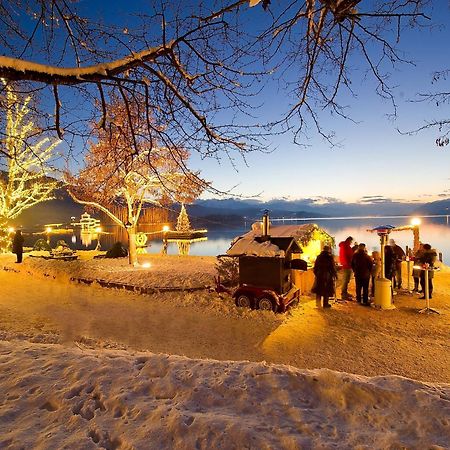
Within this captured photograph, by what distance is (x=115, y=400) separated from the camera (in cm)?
290

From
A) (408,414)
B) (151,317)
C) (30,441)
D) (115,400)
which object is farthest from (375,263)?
(30,441)

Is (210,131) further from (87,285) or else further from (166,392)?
(87,285)

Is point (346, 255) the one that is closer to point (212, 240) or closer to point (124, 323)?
point (124, 323)

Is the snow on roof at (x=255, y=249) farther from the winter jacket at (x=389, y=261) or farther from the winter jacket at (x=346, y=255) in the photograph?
the winter jacket at (x=389, y=261)

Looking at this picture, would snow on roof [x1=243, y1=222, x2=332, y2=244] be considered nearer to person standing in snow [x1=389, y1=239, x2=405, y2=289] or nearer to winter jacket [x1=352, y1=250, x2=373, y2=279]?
winter jacket [x1=352, y1=250, x2=373, y2=279]

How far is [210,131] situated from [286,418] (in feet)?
13.5

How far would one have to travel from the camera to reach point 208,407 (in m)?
2.84

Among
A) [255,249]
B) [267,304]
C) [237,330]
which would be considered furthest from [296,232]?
[237,330]

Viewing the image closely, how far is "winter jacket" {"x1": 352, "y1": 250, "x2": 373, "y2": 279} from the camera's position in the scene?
33.4 ft

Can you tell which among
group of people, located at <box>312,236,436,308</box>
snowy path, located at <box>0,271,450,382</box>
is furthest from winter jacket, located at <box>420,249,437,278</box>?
snowy path, located at <box>0,271,450,382</box>

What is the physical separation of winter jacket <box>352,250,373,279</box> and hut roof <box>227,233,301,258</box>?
203 centimetres

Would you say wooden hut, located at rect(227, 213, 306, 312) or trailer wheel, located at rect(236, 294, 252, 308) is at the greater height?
wooden hut, located at rect(227, 213, 306, 312)

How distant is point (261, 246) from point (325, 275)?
6.82 feet

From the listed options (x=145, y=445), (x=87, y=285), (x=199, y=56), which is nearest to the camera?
(x=145, y=445)
